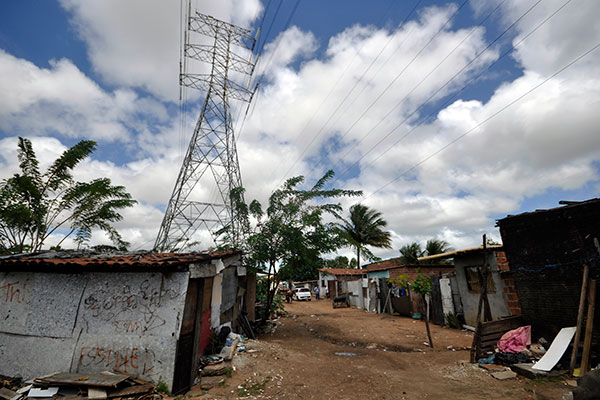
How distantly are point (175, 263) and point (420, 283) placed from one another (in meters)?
10.2

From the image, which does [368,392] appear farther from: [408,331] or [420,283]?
[408,331]

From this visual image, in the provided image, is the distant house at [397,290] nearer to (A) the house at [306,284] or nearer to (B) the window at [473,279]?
(B) the window at [473,279]

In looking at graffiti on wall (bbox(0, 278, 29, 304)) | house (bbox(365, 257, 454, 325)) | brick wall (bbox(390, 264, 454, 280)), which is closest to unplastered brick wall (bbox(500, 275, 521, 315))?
house (bbox(365, 257, 454, 325))

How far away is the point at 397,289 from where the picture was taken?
62.5ft

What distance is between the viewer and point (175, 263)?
5871 millimetres

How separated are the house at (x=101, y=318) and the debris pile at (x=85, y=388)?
0.39 m

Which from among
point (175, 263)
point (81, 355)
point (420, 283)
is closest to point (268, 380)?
point (175, 263)

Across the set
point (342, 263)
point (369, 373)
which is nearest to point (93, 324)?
point (369, 373)

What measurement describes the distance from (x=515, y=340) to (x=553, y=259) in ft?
8.43

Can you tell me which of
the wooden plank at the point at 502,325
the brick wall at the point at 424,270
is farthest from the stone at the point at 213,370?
the brick wall at the point at 424,270

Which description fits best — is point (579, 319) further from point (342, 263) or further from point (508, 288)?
point (342, 263)

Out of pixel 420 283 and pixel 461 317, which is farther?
pixel 461 317

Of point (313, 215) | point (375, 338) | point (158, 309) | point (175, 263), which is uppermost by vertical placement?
point (313, 215)

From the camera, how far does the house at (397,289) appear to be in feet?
58.2
